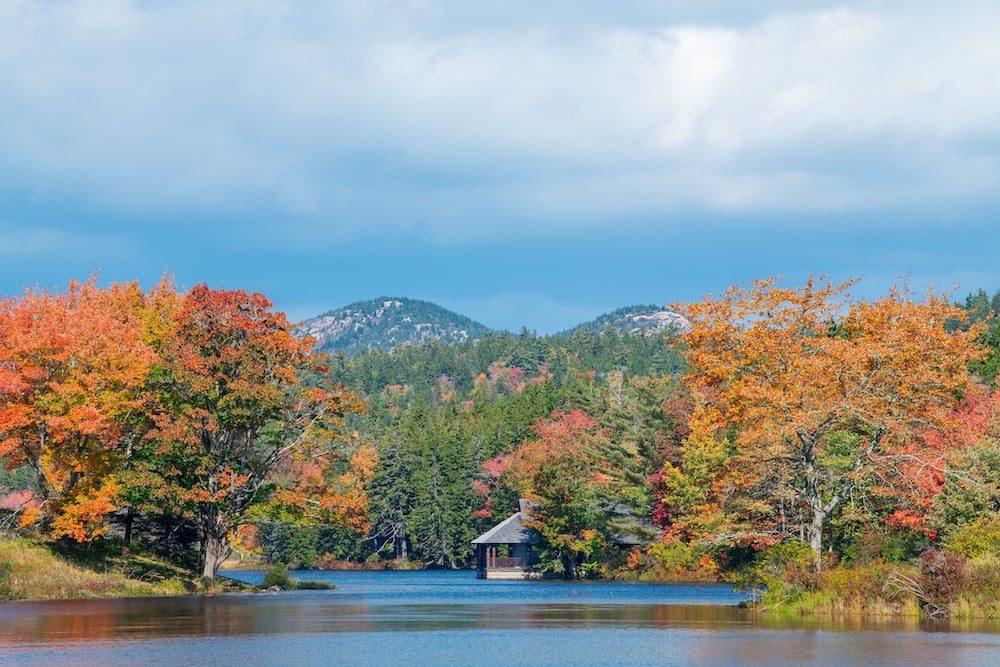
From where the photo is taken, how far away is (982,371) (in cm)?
8319

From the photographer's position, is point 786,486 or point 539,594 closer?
point 786,486

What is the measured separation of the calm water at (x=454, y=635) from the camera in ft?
105

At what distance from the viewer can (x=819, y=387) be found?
51.6m

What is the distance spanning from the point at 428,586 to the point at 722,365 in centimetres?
4228

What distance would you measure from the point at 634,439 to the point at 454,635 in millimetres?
66531

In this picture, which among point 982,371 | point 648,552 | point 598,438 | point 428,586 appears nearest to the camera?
point 982,371

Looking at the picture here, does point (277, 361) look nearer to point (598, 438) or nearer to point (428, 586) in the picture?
point (428, 586)

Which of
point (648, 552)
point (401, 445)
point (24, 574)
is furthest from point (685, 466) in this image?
point (401, 445)

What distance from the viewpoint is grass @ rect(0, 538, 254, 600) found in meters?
59.8

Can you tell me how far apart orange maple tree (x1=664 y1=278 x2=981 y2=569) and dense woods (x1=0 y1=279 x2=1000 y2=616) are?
4.9 inches

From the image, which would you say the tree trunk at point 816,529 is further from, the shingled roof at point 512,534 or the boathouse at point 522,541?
the shingled roof at point 512,534

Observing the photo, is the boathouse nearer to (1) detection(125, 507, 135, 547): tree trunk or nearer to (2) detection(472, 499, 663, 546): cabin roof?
(2) detection(472, 499, 663, 546): cabin roof

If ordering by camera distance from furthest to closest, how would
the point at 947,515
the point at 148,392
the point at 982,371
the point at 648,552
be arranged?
the point at 648,552 → the point at 982,371 → the point at 148,392 → the point at 947,515

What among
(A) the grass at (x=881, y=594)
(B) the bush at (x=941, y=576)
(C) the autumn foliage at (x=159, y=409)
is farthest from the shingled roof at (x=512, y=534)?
(B) the bush at (x=941, y=576)
